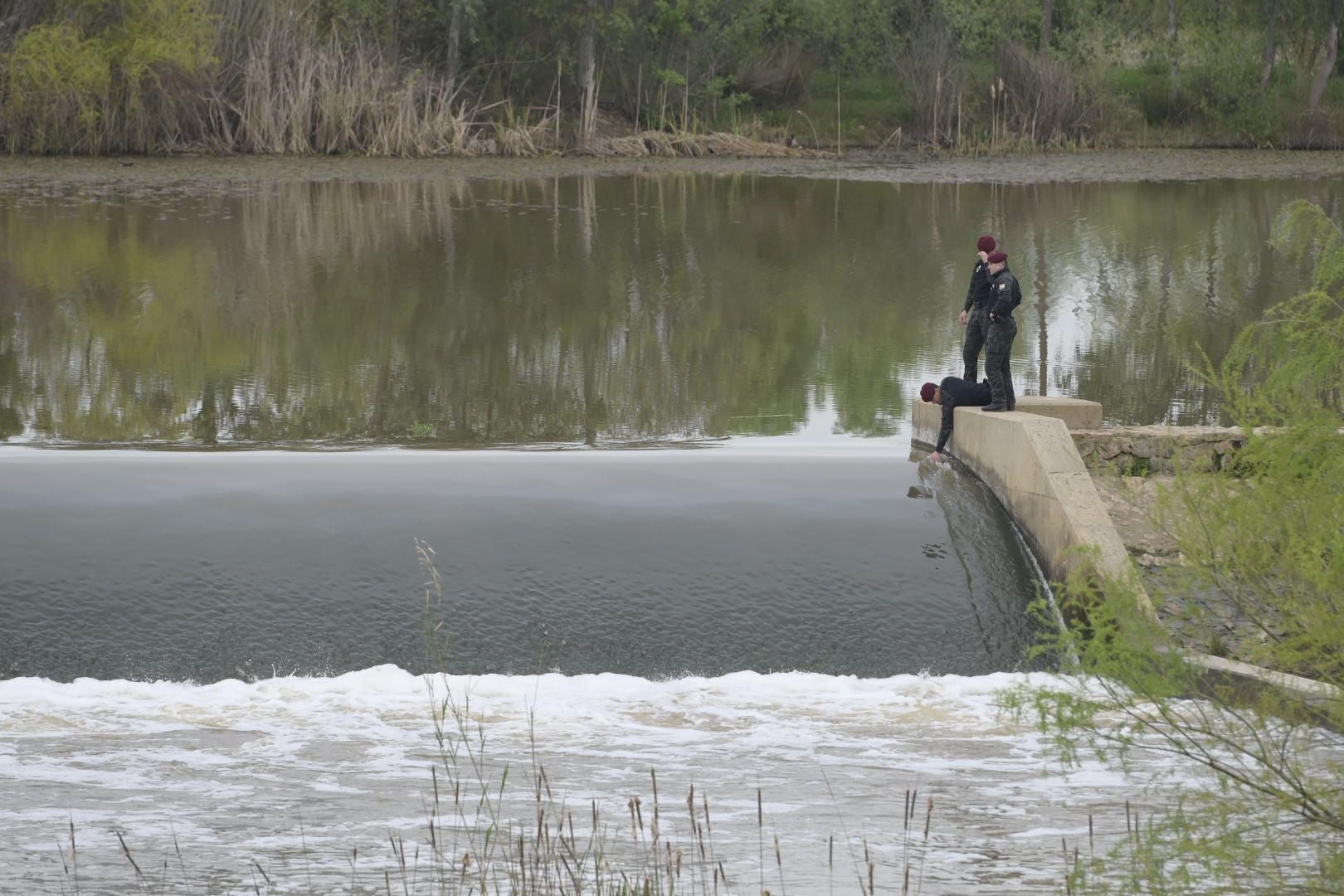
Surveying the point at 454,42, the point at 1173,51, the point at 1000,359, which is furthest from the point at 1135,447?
the point at 1173,51

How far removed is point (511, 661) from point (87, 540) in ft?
10.6

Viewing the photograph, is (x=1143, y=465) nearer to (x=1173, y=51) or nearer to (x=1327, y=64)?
(x=1327, y=64)

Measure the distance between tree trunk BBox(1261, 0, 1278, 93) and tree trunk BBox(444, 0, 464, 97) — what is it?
1947cm

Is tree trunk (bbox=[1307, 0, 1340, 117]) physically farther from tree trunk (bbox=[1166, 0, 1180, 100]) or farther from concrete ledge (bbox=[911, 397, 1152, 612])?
concrete ledge (bbox=[911, 397, 1152, 612])

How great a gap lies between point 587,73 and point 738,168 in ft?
17.4

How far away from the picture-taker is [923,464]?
13.7 meters

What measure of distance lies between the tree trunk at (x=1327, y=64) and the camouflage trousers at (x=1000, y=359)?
1261 inches

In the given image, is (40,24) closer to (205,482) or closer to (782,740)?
(205,482)

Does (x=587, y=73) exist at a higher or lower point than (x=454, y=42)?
lower

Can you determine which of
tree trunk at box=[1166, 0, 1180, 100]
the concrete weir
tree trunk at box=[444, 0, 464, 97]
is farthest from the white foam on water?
tree trunk at box=[1166, 0, 1180, 100]

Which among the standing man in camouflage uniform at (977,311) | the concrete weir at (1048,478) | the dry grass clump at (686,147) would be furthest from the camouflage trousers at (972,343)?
the dry grass clump at (686,147)

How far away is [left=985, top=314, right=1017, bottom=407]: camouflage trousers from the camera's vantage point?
13258 mm

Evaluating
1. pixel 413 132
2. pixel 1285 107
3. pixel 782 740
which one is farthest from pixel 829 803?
pixel 1285 107

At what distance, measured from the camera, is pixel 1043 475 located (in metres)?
11.6
